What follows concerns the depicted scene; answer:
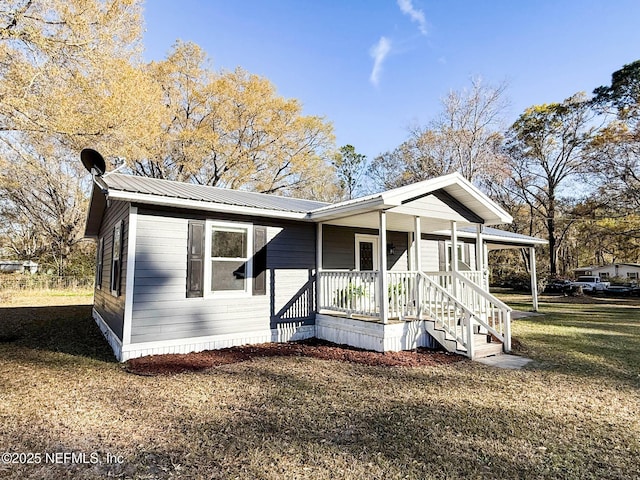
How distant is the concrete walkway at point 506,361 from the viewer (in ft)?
18.5

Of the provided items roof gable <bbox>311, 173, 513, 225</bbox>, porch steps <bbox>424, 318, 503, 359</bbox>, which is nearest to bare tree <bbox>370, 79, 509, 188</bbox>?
roof gable <bbox>311, 173, 513, 225</bbox>

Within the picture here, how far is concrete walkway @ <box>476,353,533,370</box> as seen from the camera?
5641 mm

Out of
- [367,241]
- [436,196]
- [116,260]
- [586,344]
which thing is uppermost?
[436,196]

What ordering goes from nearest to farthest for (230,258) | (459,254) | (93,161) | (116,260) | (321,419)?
(321,419)
(93,161)
(230,258)
(116,260)
(459,254)

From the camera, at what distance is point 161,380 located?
479cm

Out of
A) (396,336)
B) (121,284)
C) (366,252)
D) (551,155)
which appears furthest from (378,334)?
(551,155)

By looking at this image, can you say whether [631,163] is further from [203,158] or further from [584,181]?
[203,158]

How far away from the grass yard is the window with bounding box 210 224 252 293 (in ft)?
5.15

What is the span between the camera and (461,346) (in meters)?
6.41

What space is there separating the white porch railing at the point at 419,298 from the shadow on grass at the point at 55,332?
→ 417cm

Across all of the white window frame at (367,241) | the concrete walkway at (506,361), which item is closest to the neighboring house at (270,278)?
the concrete walkway at (506,361)

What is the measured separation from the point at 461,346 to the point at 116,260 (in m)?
6.91

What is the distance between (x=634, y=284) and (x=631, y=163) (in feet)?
27.7

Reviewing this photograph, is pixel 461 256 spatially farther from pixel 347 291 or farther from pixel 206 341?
pixel 206 341
